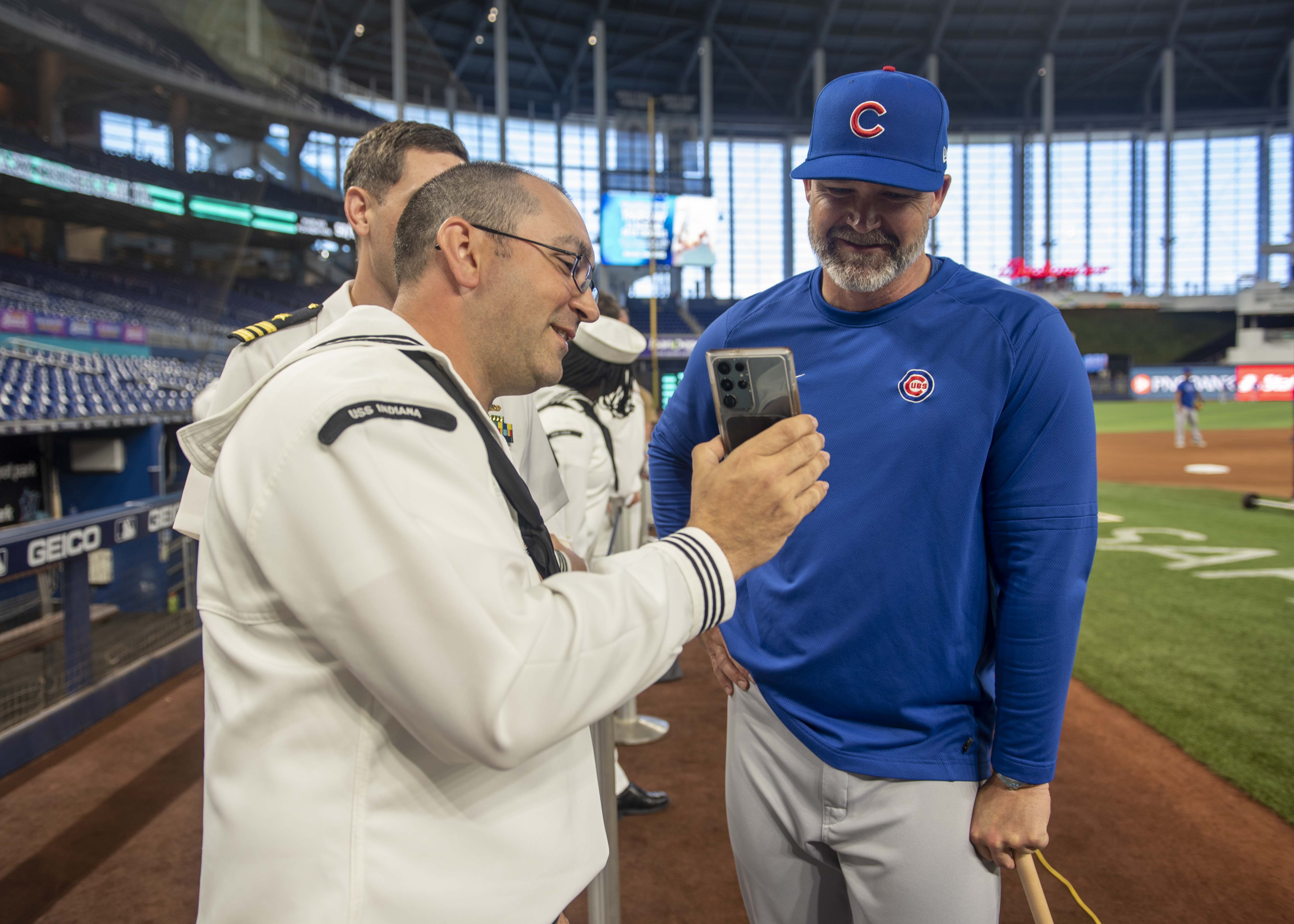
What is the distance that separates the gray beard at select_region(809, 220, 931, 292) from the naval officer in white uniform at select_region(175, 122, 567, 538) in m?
0.94

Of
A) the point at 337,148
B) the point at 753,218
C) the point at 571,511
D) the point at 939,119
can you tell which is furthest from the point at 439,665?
the point at 753,218

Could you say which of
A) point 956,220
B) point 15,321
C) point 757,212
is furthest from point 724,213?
point 15,321

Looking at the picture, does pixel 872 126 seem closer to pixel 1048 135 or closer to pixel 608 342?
pixel 608 342

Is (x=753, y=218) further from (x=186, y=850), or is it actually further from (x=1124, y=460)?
(x=186, y=850)

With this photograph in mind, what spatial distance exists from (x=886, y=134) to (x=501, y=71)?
3178cm

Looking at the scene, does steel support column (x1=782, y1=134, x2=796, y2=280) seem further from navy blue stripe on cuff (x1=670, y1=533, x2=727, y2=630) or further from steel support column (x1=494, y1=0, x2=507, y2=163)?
navy blue stripe on cuff (x1=670, y1=533, x2=727, y2=630)

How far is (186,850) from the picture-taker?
3.22m

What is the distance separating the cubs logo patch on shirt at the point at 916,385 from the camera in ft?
4.94

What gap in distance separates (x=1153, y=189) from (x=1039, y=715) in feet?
175

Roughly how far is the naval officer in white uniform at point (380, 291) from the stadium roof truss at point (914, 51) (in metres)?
33.3

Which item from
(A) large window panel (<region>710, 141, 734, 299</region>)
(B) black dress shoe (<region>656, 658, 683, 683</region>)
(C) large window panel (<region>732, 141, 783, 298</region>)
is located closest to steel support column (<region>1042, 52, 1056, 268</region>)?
(C) large window panel (<region>732, 141, 783, 298</region>)

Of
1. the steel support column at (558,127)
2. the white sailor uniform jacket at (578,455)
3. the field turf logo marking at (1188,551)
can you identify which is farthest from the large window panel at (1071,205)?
the white sailor uniform jacket at (578,455)

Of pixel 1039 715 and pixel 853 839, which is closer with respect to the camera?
pixel 1039 715

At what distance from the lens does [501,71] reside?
95.6 ft
